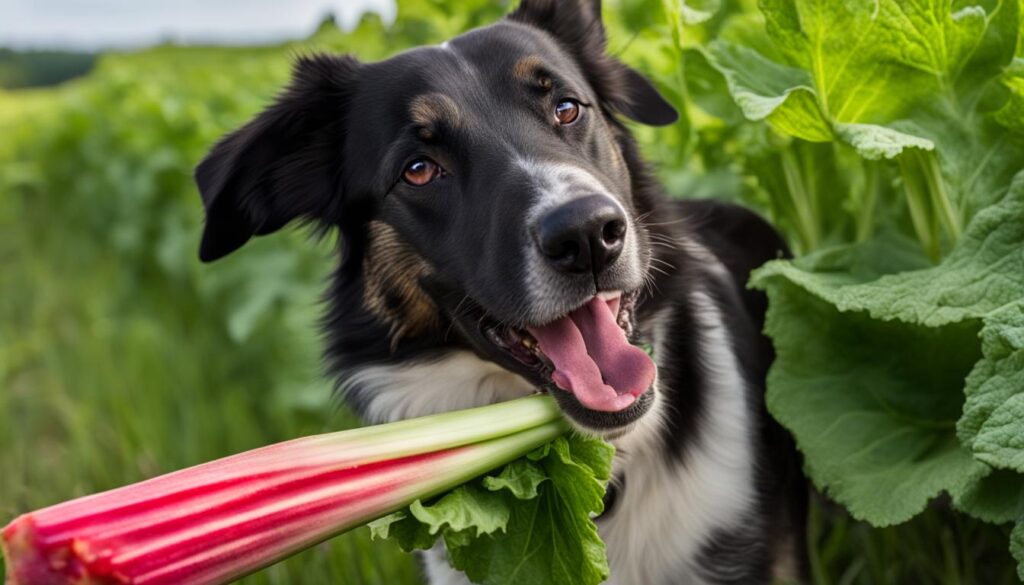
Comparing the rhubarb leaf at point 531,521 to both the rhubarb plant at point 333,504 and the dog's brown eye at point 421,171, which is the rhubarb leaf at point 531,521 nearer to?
the rhubarb plant at point 333,504

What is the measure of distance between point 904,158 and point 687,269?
0.61 m

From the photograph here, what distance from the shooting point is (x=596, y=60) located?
10.5 feet

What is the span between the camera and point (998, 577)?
2.96 metres

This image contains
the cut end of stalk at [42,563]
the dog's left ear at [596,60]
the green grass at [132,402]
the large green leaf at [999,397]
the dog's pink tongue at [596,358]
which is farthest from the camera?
the green grass at [132,402]

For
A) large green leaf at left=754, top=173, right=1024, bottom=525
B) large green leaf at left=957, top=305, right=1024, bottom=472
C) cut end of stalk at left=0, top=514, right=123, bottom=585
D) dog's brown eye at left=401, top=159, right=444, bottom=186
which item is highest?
cut end of stalk at left=0, top=514, right=123, bottom=585

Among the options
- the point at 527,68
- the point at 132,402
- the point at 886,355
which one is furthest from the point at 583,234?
the point at 132,402

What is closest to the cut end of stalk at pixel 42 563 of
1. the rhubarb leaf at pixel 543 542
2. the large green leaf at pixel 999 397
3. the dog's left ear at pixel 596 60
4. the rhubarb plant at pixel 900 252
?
the rhubarb leaf at pixel 543 542

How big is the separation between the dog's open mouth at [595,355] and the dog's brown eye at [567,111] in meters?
0.52

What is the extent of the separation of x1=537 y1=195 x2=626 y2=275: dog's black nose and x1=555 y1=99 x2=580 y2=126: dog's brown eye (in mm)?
545

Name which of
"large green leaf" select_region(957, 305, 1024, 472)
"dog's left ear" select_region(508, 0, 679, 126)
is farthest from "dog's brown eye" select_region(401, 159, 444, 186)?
"large green leaf" select_region(957, 305, 1024, 472)

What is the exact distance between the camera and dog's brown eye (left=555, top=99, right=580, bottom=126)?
2811 millimetres

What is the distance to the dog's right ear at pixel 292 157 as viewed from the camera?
298 centimetres

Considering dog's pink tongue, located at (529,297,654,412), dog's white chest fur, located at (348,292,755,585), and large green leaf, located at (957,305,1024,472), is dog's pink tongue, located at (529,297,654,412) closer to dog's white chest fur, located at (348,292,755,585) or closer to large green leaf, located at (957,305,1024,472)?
dog's white chest fur, located at (348,292,755,585)

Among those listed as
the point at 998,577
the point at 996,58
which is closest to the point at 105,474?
the point at 998,577
